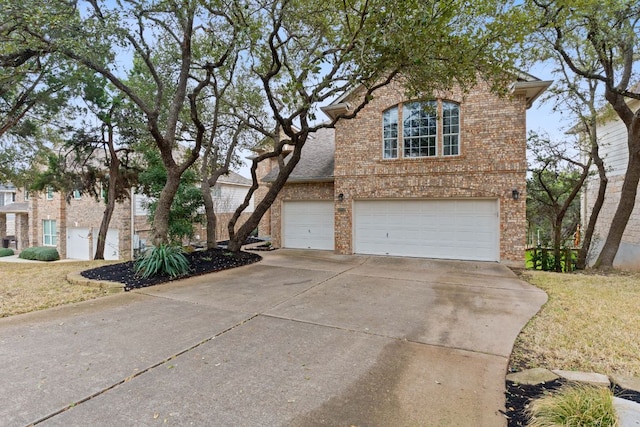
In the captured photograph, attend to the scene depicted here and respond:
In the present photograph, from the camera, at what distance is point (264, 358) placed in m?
3.41

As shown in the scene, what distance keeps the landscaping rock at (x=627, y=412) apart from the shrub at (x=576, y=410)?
1.7 inches

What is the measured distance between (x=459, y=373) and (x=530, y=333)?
5.59ft

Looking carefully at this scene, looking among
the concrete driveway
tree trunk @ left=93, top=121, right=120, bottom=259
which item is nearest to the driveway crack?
the concrete driveway

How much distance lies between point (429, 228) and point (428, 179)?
1.59 meters

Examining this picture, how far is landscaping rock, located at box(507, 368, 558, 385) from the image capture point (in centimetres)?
300

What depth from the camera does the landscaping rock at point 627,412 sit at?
7.31 feet

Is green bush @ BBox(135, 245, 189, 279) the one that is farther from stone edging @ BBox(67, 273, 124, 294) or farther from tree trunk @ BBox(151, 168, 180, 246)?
stone edging @ BBox(67, 273, 124, 294)

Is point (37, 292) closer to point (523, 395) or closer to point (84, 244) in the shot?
point (523, 395)

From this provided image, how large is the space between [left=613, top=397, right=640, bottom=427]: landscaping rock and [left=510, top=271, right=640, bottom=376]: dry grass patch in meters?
0.81

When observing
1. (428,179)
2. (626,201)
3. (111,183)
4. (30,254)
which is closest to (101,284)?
(111,183)

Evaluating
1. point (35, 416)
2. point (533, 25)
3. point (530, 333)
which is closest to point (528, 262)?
point (533, 25)

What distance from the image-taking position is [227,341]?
12.5 ft

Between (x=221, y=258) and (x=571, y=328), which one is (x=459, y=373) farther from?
(x=221, y=258)

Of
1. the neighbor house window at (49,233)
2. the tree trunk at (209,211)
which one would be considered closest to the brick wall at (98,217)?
the neighbor house window at (49,233)
